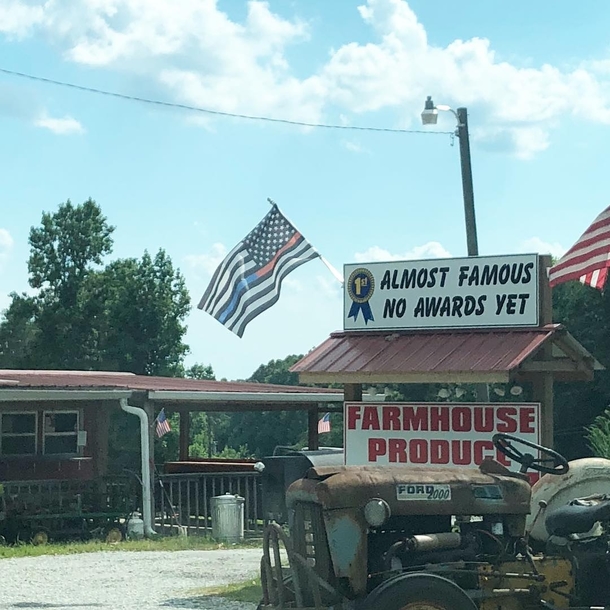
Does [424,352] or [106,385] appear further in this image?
[106,385]

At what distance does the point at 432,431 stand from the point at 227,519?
6.70 metres

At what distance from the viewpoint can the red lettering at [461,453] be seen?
12.1 meters

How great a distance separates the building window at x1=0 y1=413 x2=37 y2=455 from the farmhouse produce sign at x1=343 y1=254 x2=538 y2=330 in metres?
9.47

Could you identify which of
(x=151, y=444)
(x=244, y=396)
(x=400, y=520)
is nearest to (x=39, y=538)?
(x=151, y=444)

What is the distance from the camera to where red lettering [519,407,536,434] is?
38.7 feet

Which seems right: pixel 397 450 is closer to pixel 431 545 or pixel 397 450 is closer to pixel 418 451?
pixel 418 451

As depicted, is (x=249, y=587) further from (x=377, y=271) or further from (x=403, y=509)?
(x=403, y=509)

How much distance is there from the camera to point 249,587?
11867mm

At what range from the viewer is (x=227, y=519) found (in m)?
18.2

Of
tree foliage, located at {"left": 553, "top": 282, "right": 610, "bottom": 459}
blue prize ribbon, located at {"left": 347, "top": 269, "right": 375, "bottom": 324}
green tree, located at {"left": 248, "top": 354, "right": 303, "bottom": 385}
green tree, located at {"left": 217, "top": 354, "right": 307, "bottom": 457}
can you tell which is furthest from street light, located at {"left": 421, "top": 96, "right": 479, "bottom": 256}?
green tree, located at {"left": 248, "top": 354, "right": 303, "bottom": 385}

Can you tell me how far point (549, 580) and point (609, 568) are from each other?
425mm

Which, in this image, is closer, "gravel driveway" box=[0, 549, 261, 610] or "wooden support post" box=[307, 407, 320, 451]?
"gravel driveway" box=[0, 549, 261, 610]

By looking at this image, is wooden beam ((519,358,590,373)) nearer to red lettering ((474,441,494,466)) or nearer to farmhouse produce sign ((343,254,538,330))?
farmhouse produce sign ((343,254,538,330))

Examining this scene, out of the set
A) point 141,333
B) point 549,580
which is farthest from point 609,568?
point 141,333
